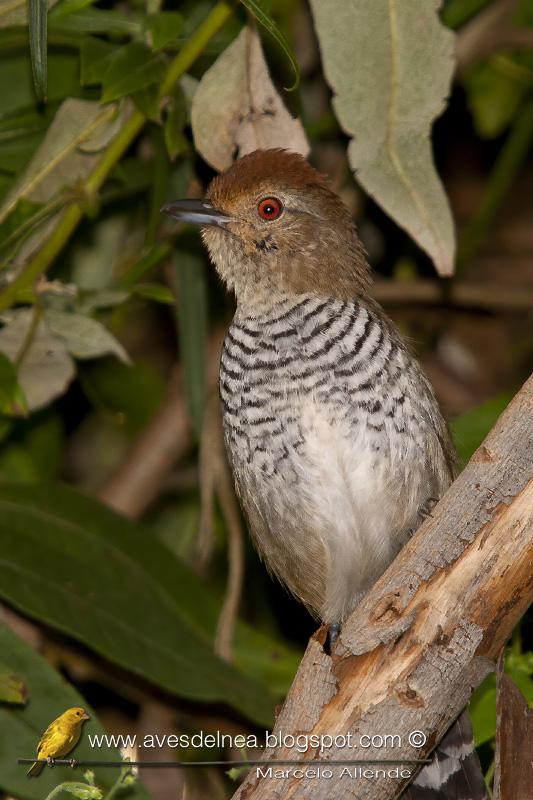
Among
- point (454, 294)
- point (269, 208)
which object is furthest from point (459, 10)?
point (454, 294)

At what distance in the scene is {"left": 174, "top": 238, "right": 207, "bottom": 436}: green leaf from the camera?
4461 mm

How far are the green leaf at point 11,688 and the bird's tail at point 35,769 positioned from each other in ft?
0.63

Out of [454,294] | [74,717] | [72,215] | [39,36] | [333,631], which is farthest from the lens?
[454,294]

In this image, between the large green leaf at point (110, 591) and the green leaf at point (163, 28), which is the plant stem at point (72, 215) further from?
the large green leaf at point (110, 591)

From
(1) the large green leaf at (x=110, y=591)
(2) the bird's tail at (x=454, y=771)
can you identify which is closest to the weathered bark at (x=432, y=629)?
(2) the bird's tail at (x=454, y=771)

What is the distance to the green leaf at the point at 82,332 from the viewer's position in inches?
154

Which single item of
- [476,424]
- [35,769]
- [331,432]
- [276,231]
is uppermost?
[276,231]

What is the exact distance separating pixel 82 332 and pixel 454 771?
1.84 meters

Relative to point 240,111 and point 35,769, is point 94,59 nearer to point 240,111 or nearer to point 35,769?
point 240,111

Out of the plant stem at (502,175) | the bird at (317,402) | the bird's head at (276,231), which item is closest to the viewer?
the bird at (317,402)

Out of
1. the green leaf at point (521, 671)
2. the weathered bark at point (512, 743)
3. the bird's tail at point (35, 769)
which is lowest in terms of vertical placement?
the bird's tail at point (35, 769)

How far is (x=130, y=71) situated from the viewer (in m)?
3.49

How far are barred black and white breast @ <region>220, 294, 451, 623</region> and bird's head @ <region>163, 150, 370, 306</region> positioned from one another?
0.08 m

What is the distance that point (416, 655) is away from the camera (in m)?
2.69
